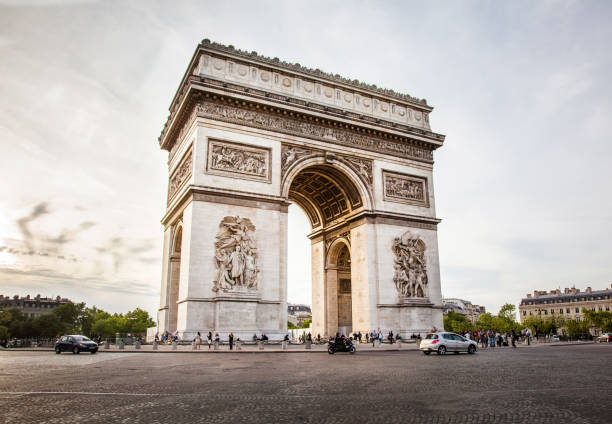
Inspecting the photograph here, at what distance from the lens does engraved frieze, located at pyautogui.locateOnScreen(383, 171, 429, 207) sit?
31.5 metres

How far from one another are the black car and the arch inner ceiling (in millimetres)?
15551

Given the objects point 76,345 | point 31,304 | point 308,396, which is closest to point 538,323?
point 76,345

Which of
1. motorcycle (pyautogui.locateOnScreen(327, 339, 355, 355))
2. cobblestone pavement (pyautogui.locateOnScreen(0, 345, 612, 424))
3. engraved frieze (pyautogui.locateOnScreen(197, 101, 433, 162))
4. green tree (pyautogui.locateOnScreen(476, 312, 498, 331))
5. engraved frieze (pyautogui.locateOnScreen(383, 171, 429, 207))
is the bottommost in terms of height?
cobblestone pavement (pyautogui.locateOnScreen(0, 345, 612, 424))

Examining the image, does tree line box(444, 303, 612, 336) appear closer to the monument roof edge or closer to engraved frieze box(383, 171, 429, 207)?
engraved frieze box(383, 171, 429, 207)

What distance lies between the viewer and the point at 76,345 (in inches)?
864

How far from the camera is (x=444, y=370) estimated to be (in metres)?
12.6

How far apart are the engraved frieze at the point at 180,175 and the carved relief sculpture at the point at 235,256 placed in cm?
421

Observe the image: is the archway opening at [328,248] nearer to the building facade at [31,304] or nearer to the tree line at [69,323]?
the tree line at [69,323]

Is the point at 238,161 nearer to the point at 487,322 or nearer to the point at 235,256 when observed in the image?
the point at 235,256

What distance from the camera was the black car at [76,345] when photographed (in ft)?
71.6

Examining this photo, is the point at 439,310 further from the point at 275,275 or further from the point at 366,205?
the point at 275,275

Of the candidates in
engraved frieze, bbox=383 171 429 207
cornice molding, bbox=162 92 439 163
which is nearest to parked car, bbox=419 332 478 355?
engraved frieze, bbox=383 171 429 207

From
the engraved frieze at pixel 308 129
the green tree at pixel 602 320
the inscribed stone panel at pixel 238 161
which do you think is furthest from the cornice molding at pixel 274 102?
the green tree at pixel 602 320

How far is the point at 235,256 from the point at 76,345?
8563mm
